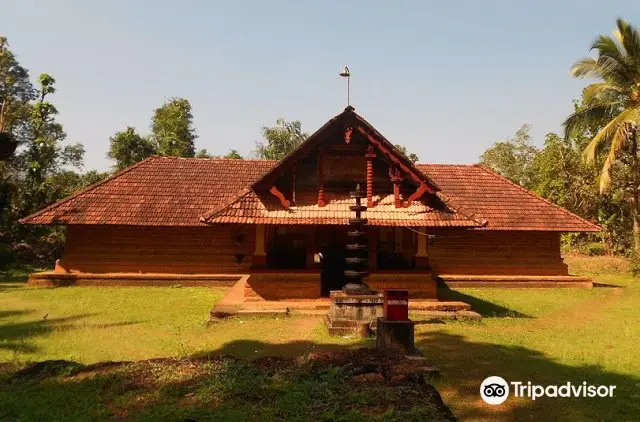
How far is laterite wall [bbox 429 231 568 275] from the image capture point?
17.2m

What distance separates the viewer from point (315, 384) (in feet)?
16.3

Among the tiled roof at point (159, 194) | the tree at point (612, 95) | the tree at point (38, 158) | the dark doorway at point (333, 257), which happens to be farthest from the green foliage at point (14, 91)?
the tree at point (612, 95)

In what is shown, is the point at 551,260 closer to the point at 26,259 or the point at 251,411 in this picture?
the point at 251,411

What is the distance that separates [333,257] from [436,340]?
8030 mm

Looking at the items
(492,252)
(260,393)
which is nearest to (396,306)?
(260,393)

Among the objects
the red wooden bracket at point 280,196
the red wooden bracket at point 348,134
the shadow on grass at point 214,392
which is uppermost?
the red wooden bracket at point 348,134

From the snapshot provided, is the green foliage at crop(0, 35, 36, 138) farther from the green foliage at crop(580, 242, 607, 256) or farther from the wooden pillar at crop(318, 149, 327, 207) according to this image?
the green foliage at crop(580, 242, 607, 256)

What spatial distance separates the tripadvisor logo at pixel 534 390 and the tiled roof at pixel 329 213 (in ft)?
18.8

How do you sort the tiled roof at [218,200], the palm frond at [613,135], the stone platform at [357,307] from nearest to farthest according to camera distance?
1. the stone platform at [357,307]
2. the tiled roof at [218,200]
3. the palm frond at [613,135]

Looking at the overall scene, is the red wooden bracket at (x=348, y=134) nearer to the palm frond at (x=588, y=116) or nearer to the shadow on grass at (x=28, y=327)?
the shadow on grass at (x=28, y=327)

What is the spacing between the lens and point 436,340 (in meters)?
8.40

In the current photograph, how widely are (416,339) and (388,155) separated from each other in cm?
514

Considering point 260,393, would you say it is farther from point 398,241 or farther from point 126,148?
point 126,148

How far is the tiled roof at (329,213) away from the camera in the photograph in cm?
1098
